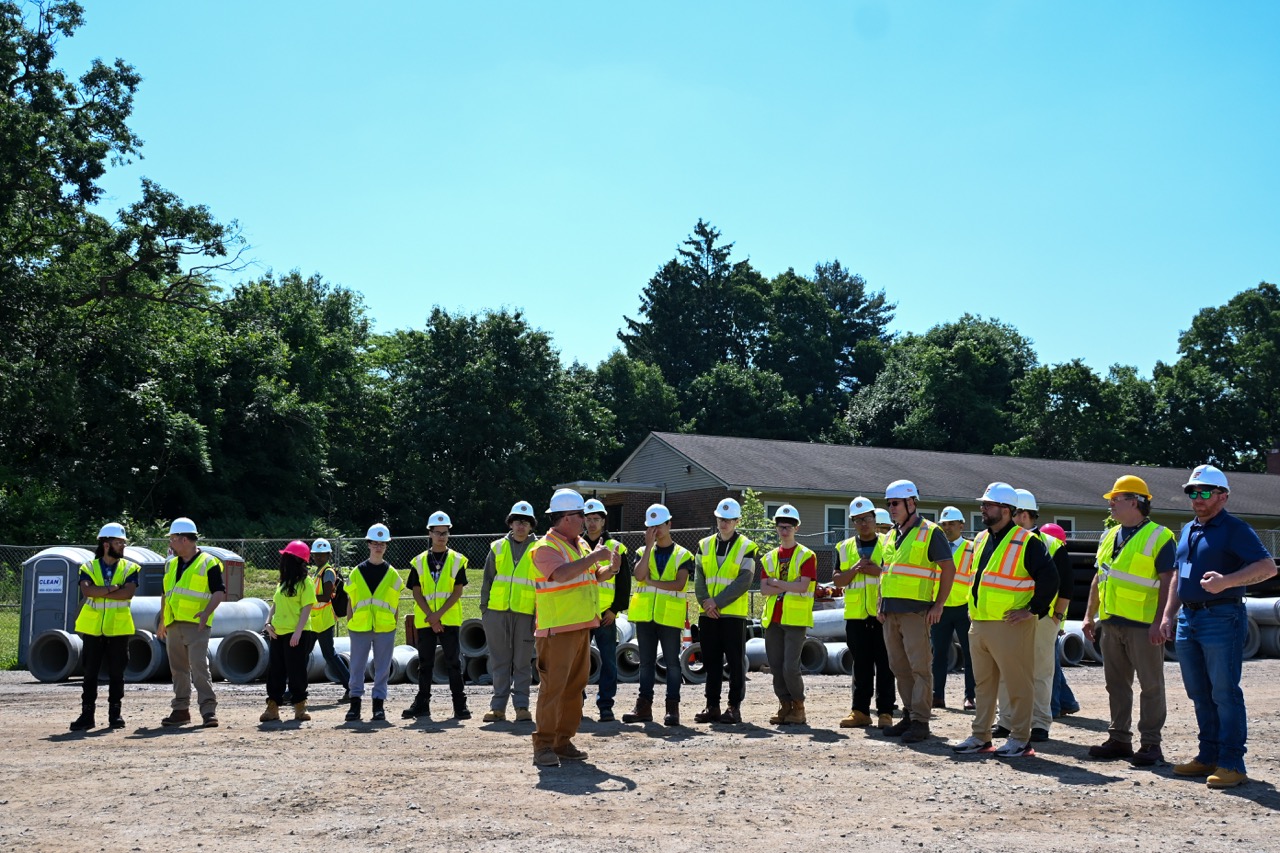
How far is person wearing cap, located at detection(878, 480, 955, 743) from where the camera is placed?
9.91m

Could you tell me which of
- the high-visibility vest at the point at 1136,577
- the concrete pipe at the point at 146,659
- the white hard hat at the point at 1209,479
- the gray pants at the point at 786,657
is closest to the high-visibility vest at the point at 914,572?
the high-visibility vest at the point at 1136,577

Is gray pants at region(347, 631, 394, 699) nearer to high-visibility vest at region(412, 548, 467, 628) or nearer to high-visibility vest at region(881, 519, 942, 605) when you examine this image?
high-visibility vest at region(412, 548, 467, 628)

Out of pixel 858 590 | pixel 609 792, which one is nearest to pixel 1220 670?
pixel 609 792

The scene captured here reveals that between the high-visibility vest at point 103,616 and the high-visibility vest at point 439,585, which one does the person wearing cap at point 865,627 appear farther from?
the high-visibility vest at point 103,616

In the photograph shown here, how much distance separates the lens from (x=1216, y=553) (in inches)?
311

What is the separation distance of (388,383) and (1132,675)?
51518 mm

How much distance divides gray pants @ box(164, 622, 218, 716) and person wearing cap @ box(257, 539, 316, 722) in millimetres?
641

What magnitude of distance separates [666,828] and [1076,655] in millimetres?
13170

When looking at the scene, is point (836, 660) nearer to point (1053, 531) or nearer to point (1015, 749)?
point (1053, 531)

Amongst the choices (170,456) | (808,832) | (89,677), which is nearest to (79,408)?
(170,456)

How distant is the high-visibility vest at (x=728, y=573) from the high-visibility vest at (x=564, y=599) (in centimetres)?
283

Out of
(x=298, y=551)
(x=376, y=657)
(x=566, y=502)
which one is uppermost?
(x=566, y=502)

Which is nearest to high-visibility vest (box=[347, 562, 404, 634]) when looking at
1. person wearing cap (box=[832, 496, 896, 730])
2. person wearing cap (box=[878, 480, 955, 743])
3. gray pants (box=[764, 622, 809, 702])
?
gray pants (box=[764, 622, 809, 702])

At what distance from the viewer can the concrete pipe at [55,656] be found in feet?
54.5
